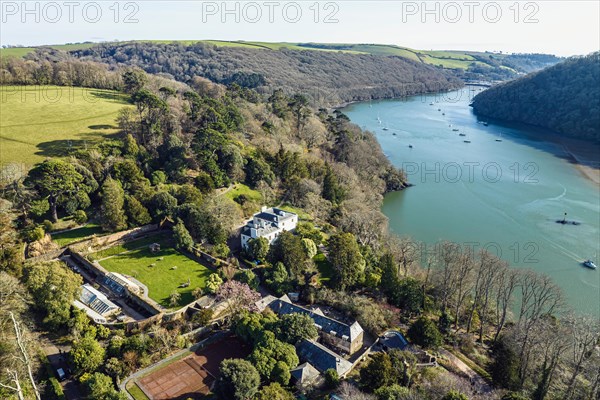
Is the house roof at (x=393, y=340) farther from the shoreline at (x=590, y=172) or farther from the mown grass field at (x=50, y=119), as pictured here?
the shoreline at (x=590, y=172)

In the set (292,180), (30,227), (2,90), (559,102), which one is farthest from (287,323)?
(559,102)

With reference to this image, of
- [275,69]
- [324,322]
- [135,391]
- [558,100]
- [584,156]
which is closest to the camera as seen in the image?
[135,391]

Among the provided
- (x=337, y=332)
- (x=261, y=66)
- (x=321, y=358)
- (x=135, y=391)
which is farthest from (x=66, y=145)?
(x=261, y=66)

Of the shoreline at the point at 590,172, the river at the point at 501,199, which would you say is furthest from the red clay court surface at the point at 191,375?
the shoreline at the point at 590,172

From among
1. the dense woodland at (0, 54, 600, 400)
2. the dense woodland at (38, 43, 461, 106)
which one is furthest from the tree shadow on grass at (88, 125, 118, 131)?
the dense woodland at (38, 43, 461, 106)

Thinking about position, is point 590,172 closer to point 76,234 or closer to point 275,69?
point 76,234

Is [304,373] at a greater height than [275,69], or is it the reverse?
[275,69]
